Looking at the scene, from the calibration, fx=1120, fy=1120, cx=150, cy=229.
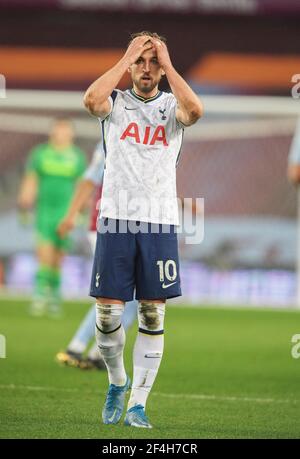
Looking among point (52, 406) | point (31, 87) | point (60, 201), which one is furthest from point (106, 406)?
point (31, 87)

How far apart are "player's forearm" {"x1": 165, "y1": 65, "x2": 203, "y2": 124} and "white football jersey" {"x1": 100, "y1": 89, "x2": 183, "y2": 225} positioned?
0.65 feet

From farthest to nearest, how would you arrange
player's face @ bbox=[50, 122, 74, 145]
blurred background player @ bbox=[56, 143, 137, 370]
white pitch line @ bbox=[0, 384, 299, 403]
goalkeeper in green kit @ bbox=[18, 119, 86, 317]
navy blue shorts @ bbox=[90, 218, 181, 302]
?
player's face @ bbox=[50, 122, 74, 145] → goalkeeper in green kit @ bbox=[18, 119, 86, 317] → blurred background player @ bbox=[56, 143, 137, 370] → white pitch line @ bbox=[0, 384, 299, 403] → navy blue shorts @ bbox=[90, 218, 181, 302]

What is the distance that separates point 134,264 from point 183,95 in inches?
35.9

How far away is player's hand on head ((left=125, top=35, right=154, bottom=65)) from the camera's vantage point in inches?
219

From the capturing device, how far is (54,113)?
1645 cm

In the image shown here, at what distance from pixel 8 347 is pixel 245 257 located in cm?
635

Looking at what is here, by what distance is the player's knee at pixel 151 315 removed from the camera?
19.0 ft

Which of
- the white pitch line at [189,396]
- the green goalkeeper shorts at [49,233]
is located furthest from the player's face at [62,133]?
the white pitch line at [189,396]

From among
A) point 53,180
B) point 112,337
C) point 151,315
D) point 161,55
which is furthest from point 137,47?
point 53,180

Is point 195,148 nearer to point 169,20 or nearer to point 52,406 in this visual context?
point 169,20

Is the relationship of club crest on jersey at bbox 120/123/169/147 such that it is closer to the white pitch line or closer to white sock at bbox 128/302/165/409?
white sock at bbox 128/302/165/409

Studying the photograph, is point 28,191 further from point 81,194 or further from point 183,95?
point 183,95

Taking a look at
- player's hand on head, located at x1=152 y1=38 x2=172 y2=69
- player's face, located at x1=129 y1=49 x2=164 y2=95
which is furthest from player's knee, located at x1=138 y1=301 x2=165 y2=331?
player's hand on head, located at x1=152 y1=38 x2=172 y2=69

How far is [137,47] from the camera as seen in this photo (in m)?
5.58
